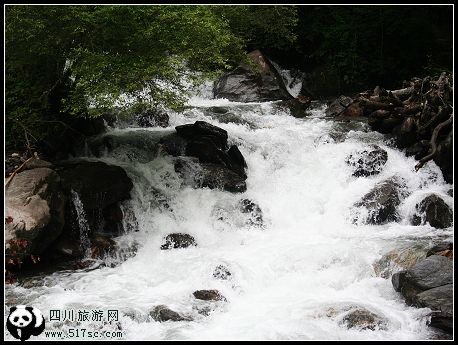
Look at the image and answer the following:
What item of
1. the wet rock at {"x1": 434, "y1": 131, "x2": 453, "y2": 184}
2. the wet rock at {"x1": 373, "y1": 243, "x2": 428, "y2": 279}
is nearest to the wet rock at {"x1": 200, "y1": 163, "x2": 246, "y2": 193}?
the wet rock at {"x1": 373, "y1": 243, "x2": 428, "y2": 279}

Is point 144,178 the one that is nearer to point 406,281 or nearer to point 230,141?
point 230,141

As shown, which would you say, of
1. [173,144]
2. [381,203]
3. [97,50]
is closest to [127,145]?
[173,144]

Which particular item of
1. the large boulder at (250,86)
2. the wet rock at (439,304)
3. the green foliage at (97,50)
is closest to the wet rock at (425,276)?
the wet rock at (439,304)

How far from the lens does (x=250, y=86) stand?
20531mm

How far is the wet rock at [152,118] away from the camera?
1600 cm

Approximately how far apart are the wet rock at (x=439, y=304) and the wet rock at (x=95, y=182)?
7.13m

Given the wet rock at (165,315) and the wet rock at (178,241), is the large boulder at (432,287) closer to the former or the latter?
the wet rock at (165,315)

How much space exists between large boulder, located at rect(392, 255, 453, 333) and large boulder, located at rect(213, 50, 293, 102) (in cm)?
1249

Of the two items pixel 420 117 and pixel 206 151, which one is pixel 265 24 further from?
pixel 206 151

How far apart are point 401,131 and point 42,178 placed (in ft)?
32.9

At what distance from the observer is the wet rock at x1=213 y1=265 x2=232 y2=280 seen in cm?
970

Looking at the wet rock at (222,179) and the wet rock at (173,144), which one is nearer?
the wet rock at (222,179)

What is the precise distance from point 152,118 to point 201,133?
7.81 feet

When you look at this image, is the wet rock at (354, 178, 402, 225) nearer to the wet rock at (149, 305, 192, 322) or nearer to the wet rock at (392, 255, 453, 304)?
the wet rock at (392, 255, 453, 304)
